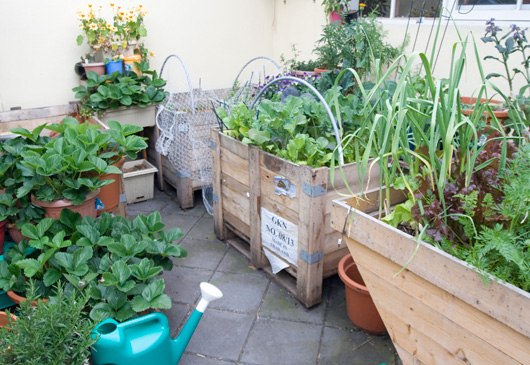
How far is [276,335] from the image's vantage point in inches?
81.4

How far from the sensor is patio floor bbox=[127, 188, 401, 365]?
193 centimetres

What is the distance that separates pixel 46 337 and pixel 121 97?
234 cm

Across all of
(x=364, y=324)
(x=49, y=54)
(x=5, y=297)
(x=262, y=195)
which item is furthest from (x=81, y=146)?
(x=49, y=54)

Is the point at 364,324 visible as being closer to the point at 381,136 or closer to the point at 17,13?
the point at 381,136

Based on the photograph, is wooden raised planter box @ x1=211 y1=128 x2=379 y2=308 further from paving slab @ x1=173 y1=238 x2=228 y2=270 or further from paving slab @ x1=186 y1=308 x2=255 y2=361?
paving slab @ x1=186 y1=308 x2=255 y2=361

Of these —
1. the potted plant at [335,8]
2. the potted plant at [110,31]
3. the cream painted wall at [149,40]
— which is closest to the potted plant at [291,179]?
the potted plant at [110,31]

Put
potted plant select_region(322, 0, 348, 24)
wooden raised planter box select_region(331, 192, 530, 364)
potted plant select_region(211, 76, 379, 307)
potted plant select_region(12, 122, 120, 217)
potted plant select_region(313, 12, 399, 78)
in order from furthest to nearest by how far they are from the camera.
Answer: potted plant select_region(322, 0, 348, 24) → potted plant select_region(313, 12, 399, 78) → potted plant select_region(211, 76, 379, 307) → potted plant select_region(12, 122, 120, 217) → wooden raised planter box select_region(331, 192, 530, 364)

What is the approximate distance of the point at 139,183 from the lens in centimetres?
352

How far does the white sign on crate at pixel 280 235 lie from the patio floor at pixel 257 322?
Result: 247 millimetres

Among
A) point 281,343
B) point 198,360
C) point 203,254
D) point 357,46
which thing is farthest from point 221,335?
point 357,46

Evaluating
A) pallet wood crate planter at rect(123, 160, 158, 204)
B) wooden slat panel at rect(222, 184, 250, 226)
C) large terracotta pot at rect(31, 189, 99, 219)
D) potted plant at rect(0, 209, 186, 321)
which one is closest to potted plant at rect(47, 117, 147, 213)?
large terracotta pot at rect(31, 189, 99, 219)

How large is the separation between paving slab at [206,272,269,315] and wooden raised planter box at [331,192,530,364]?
1.12 metres

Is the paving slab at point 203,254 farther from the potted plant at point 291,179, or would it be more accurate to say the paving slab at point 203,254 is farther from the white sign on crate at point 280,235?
the white sign on crate at point 280,235

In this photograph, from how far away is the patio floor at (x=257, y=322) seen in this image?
6.35ft
